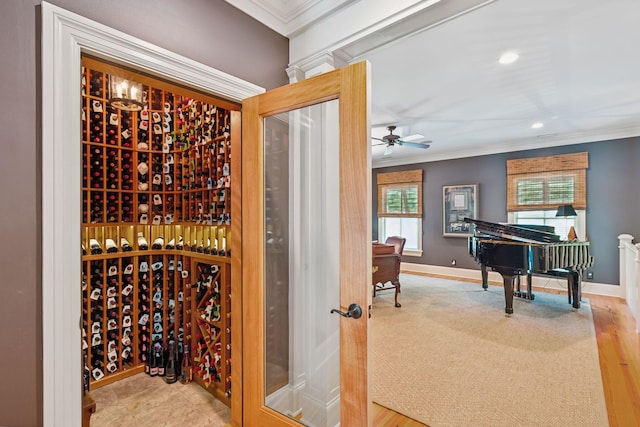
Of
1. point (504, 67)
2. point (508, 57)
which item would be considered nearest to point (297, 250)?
point (508, 57)

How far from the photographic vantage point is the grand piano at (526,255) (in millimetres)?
3797

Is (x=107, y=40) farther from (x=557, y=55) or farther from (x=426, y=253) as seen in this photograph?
(x=426, y=253)

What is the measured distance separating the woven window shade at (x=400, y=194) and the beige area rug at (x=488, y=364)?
3.08 metres

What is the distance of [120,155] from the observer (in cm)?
266

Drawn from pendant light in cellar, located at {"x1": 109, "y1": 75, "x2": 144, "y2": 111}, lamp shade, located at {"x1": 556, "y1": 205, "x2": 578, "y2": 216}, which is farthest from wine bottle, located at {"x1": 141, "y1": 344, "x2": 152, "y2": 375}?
lamp shade, located at {"x1": 556, "y1": 205, "x2": 578, "y2": 216}

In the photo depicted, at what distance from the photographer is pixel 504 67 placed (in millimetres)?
2971

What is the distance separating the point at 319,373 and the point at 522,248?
331 cm

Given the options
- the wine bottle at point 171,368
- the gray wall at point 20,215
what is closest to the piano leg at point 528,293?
the wine bottle at point 171,368

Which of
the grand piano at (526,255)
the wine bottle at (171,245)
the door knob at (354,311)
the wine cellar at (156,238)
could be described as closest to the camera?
the door knob at (354,311)

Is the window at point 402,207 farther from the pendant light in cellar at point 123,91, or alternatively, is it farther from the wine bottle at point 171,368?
the pendant light in cellar at point 123,91

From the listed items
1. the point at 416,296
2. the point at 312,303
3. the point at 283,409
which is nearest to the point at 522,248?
the point at 416,296

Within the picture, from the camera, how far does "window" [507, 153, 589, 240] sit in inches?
206

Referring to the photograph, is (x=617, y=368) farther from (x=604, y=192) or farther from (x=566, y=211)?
(x=604, y=192)

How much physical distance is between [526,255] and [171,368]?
13.8 ft
